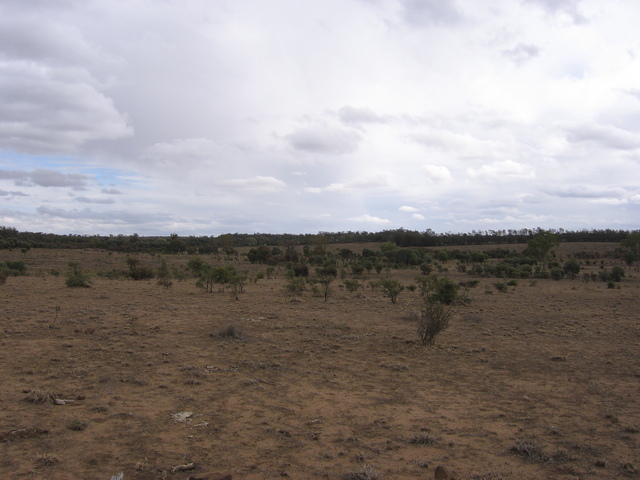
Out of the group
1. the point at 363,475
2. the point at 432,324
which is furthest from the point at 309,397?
the point at 432,324

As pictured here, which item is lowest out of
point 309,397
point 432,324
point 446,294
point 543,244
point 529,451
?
point 309,397

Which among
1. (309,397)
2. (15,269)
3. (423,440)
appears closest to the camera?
(423,440)

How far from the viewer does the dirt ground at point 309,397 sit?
6129mm

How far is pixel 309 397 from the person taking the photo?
8.95 metres

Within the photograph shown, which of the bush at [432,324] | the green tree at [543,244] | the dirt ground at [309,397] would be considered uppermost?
the green tree at [543,244]

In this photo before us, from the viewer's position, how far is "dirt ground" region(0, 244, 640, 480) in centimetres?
613

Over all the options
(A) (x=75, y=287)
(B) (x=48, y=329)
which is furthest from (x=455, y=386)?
(A) (x=75, y=287)

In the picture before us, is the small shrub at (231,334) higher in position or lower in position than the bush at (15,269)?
lower

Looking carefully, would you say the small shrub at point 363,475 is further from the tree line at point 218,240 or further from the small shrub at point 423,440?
the tree line at point 218,240

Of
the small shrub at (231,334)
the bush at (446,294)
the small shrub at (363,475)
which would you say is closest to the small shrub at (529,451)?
the small shrub at (363,475)

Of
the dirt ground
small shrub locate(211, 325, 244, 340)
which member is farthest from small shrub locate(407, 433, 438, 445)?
small shrub locate(211, 325, 244, 340)

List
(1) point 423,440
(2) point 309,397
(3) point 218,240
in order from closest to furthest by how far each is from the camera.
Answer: (1) point 423,440
(2) point 309,397
(3) point 218,240

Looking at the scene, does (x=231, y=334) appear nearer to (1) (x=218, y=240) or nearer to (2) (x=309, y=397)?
(2) (x=309, y=397)

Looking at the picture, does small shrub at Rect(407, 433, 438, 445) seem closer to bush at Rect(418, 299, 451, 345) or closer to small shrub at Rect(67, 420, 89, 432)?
small shrub at Rect(67, 420, 89, 432)
